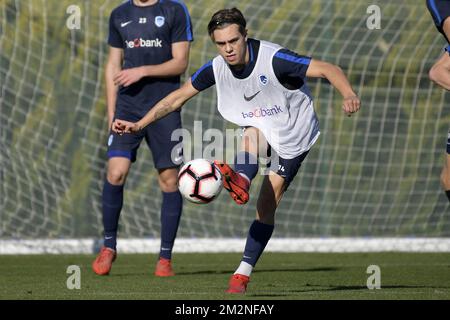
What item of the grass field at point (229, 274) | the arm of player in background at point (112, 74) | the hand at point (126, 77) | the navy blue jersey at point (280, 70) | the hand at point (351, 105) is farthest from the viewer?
the arm of player in background at point (112, 74)

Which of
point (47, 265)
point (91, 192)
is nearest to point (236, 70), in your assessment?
point (47, 265)

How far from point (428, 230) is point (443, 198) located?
39 cm

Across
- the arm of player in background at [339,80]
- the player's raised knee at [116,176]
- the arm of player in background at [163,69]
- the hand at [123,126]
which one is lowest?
the player's raised knee at [116,176]

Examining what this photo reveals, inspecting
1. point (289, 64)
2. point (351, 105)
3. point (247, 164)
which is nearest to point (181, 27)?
point (289, 64)

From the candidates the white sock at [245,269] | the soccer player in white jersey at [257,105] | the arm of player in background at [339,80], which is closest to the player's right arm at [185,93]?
the soccer player in white jersey at [257,105]

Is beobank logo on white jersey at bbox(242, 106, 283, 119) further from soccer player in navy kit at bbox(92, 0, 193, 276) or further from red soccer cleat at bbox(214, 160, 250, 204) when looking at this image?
soccer player in navy kit at bbox(92, 0, 193, 276)

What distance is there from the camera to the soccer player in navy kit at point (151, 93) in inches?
330

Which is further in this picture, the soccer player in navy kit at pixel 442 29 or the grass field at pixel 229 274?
the soccer player in navy kit at pixel 442 29

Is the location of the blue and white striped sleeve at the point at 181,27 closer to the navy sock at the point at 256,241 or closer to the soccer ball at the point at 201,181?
the navy sock at the point at 256,241

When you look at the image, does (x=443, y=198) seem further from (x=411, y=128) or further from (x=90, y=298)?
(x=90, y=298)

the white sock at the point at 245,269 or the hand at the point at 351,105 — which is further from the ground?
the hand at the point at 351,105

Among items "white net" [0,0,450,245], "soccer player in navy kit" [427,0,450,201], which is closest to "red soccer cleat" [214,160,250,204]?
"soccer player in navy kit" [427,0,450,201]

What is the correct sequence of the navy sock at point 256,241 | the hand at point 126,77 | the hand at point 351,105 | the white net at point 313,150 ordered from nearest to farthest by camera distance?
the hand at point 351,105 < the navy sock at point 256,241 < the hand at point 126,77 < the white net at point 313,150

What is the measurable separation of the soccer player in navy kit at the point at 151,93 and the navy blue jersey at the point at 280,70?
143 cm
